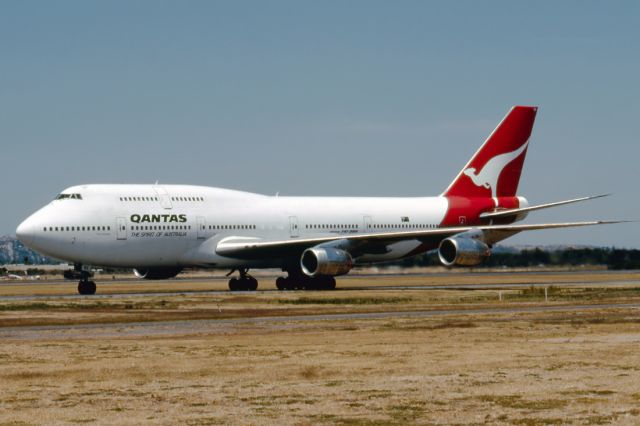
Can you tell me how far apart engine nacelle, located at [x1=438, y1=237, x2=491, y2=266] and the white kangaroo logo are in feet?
33.1

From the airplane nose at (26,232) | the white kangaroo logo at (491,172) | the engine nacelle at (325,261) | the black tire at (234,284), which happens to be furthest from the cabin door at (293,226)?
the airplane nose at (26,232)

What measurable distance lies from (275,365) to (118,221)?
105 ft

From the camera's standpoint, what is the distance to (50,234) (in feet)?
165

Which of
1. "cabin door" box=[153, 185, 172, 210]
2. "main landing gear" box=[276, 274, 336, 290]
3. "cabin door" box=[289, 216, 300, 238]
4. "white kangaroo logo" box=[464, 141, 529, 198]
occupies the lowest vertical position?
"main landing gear" box=[276, 274, 336, 290]

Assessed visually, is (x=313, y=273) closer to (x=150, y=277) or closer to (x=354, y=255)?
(x=354, y=255)

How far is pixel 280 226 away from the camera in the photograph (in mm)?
57656

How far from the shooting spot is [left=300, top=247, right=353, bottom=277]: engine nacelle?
53406mm

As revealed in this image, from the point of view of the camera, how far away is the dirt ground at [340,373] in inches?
616

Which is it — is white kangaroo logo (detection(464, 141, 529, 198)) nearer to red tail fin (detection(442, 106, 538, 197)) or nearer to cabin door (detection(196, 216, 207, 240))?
red tail fin (detection(442, 106, 538, 197))

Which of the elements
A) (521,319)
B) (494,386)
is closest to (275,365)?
(494,386)

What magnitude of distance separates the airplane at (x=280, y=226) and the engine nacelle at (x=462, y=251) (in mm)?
59

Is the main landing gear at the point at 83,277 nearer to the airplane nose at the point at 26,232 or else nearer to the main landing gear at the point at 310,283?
the airplane nose at the point at 26,232

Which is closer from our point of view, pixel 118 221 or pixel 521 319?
pixel 521 319

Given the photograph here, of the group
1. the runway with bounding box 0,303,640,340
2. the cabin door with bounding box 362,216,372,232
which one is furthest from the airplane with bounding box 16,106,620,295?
the runway with bounding box 0,303,640,340
